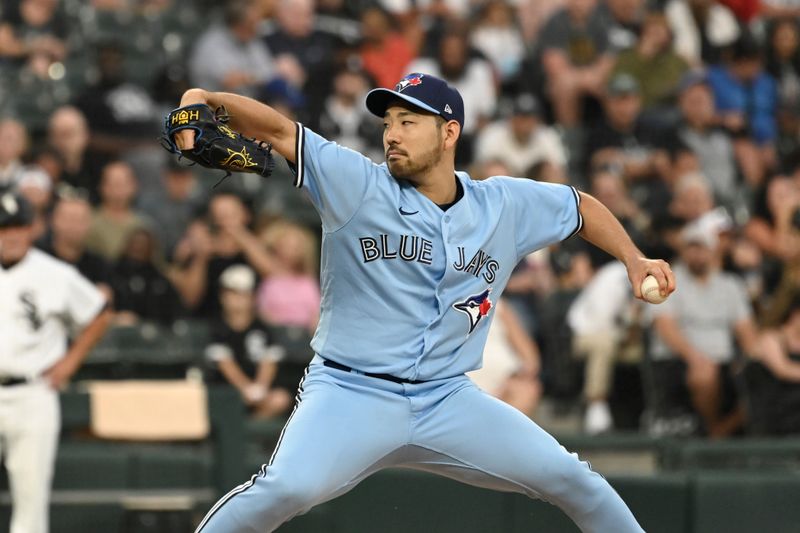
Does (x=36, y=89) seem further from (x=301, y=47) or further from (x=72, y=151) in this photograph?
(x=301, y=47)

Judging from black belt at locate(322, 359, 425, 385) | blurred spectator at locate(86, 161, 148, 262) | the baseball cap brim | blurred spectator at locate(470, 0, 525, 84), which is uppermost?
blurred spectator at locate(470, 0, 525, 84)

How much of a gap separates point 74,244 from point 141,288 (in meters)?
0.56

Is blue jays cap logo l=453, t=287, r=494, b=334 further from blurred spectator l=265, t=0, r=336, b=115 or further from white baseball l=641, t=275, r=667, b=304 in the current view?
blurred spectator l=265, t=0, r=336, b=115

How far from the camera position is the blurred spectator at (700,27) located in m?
13.9

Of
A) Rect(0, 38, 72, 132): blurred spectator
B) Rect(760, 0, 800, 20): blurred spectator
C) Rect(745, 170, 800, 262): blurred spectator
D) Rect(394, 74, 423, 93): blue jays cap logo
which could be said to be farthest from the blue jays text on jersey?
Rect(760, 0, 800, 20): blurred spectator

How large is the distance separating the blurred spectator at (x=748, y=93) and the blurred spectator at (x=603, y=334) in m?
3.72

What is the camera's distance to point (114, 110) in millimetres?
11281

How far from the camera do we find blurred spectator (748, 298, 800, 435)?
30.1 ft

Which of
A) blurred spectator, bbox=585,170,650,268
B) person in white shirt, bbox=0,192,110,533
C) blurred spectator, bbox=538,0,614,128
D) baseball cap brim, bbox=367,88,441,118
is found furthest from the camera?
A: blurred spectator, bbox=538,0,614,128

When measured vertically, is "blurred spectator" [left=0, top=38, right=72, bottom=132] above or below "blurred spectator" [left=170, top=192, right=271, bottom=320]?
above

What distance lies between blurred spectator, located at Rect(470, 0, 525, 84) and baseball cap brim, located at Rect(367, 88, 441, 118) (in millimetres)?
7942

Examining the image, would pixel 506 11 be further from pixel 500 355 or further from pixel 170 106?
pixel 500 355

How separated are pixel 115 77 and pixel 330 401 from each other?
7088mm

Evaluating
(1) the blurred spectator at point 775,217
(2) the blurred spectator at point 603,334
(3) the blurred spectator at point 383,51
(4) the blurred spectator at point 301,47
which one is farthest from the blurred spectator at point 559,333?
(4) the blurred spectator at point 301,47
